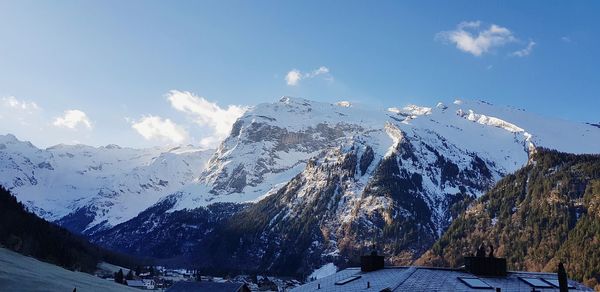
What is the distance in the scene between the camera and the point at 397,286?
4222cm

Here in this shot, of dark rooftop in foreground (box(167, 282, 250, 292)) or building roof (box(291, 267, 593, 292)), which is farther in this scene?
dark rooftop in foreground (box(167, 282, 250, 292))

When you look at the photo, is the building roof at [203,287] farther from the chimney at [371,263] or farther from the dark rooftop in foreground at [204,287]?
the chimney at [371,263]

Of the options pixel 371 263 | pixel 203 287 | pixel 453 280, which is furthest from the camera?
pixel 203 287

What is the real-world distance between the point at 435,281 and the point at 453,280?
148cm

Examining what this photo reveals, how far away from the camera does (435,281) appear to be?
4419 cm

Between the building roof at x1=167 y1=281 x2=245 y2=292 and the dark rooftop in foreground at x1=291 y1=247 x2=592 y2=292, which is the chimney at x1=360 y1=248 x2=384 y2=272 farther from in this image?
the building roof at x1=167 y1=281 x2=245 y2=292

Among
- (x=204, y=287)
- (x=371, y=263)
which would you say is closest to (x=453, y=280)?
(x=371, y=263)

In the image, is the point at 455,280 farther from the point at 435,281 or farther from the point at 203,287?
the point at 203,287

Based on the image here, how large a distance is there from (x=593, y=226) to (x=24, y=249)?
16813 cm

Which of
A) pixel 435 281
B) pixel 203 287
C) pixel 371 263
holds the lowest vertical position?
pixel 203 287

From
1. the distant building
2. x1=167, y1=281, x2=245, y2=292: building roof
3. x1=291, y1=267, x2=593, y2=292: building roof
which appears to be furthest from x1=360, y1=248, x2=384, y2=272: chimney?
x1=167, y1=281, x2=245, y2=292: building roof

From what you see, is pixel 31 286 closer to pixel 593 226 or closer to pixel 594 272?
pixel 594 272

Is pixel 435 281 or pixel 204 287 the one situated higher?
pixel 435 281

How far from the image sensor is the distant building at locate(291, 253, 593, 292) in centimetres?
4297
